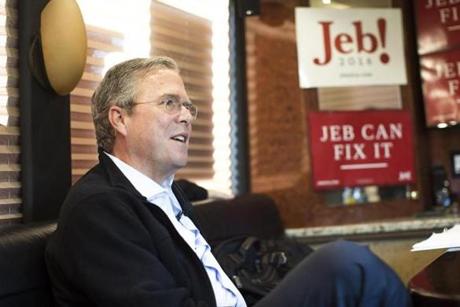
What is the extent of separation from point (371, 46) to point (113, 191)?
2.39 meters

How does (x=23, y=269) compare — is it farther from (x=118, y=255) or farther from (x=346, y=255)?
(x=346, y=255)

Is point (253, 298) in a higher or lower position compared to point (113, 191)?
lower

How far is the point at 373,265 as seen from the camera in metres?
1.23

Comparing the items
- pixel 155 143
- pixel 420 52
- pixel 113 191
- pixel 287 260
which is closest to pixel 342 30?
pixel 420 52

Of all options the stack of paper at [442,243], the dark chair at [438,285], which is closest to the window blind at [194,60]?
the stack of paper at [442,243]

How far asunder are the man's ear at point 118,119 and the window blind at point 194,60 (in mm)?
1180

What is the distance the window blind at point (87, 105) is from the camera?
89.8 inches

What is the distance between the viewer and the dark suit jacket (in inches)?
53.2

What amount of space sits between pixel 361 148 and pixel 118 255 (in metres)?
2.29

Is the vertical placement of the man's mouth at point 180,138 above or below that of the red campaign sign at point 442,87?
below

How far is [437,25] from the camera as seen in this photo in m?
3.52

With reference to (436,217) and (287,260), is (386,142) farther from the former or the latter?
(287,260)

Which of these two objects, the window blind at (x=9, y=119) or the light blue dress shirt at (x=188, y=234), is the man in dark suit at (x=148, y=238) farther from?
the window blind at (x=9, y=119)

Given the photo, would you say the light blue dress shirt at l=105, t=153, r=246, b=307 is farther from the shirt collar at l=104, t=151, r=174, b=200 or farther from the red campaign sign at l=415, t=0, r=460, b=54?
the red campaign sign at l=415, t=0, r=460, b=54
